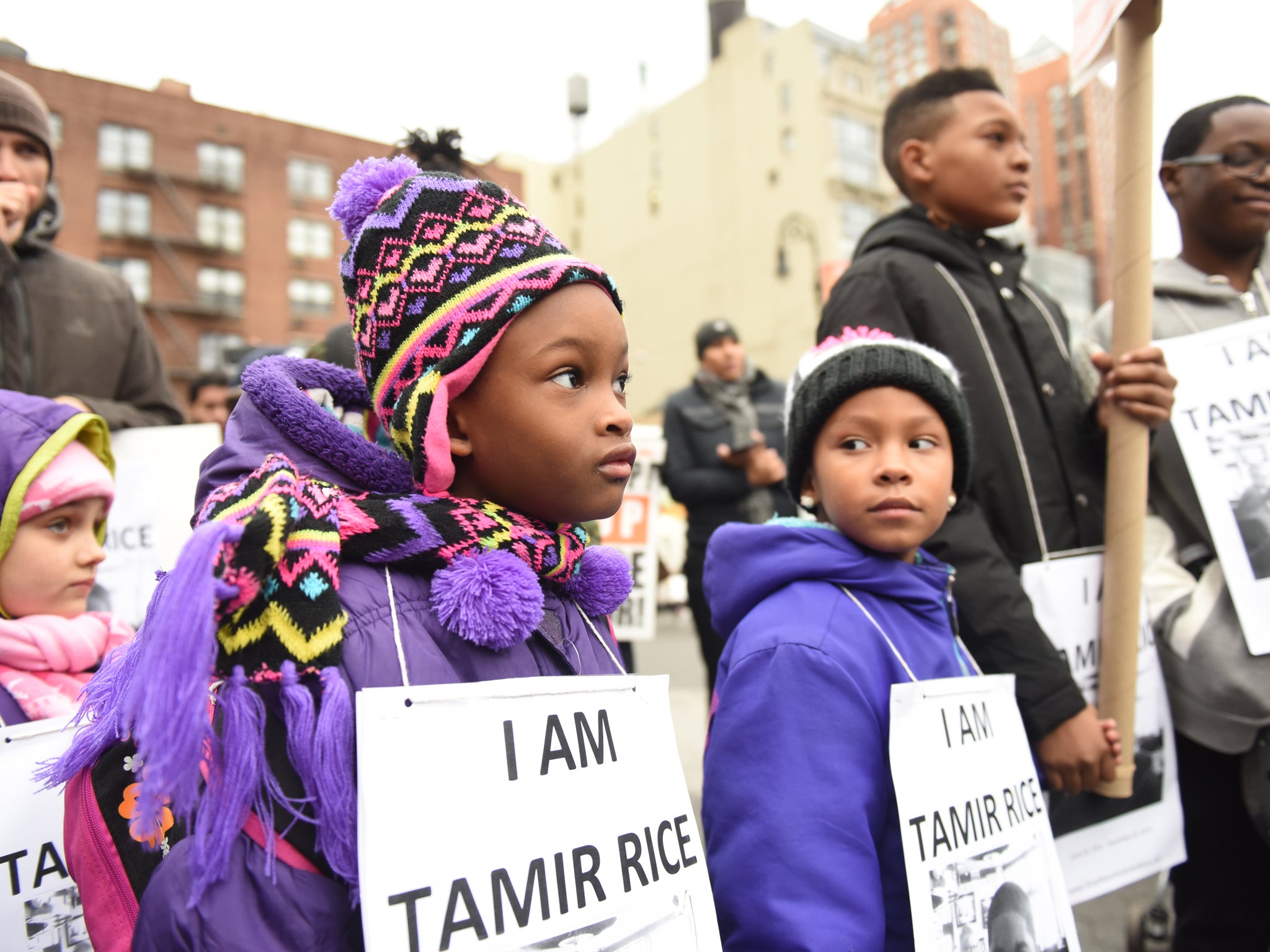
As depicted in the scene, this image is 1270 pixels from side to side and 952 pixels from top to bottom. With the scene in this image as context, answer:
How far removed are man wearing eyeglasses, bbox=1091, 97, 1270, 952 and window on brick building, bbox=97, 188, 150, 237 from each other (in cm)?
3203

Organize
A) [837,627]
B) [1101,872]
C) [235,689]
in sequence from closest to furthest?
1. [235,689]
2. [837,627]
3. [1101,872]

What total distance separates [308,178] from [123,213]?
6.24 meters

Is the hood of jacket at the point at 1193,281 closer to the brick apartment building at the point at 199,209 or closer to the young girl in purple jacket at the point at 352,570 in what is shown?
the young girl in purple jacket at the point at 352,570

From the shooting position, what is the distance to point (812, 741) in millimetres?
1521

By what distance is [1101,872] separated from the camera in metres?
2.09

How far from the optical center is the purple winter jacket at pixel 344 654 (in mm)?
939

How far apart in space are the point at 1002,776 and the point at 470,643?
3.57 feet

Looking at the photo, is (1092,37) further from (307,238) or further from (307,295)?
(307,238)

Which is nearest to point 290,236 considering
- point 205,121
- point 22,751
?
point 205,121

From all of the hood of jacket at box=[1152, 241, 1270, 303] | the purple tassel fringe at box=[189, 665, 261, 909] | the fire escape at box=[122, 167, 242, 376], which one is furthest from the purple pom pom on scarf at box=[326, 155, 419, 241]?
the fire escape at box=[122, 167, 242, 376]

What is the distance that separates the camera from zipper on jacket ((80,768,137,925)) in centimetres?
112

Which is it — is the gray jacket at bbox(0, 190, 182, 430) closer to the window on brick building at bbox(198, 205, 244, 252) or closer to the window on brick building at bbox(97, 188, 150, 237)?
the window on brick building at bbox(97, 188, 150, 237)

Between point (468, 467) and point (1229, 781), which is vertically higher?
point (468, 467)

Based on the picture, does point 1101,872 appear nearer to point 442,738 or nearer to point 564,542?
point 564,542
